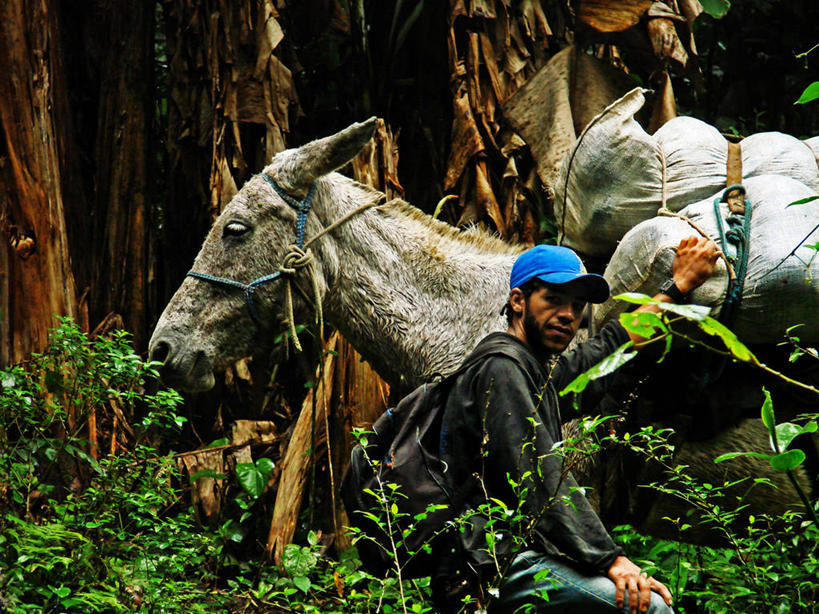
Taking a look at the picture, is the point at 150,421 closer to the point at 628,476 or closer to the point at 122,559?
the point at 122,559

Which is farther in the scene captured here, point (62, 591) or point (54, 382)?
point (54, 382)

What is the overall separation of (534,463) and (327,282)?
5.75 feet

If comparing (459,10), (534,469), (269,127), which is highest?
(459,10)

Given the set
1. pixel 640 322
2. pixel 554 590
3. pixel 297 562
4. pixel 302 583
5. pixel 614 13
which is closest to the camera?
pixel 640 322

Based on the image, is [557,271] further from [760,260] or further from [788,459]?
[788,459]

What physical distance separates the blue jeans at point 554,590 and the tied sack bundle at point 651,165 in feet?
5.84

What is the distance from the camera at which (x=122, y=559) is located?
4.23 metres

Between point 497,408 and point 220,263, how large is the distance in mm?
1929

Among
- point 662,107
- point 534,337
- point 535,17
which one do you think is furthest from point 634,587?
point 535,17

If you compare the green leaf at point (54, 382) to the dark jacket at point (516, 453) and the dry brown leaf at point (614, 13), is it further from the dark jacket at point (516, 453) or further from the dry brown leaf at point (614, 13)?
the dry brown leaf at point (614, 13)

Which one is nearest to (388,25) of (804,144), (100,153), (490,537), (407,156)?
(407,156)

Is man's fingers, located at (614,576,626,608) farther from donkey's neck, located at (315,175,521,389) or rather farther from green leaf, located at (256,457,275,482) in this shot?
green leaf, located at (256,457,275,482)

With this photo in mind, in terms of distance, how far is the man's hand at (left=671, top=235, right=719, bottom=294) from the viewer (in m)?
3.29

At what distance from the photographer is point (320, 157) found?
161 inches
